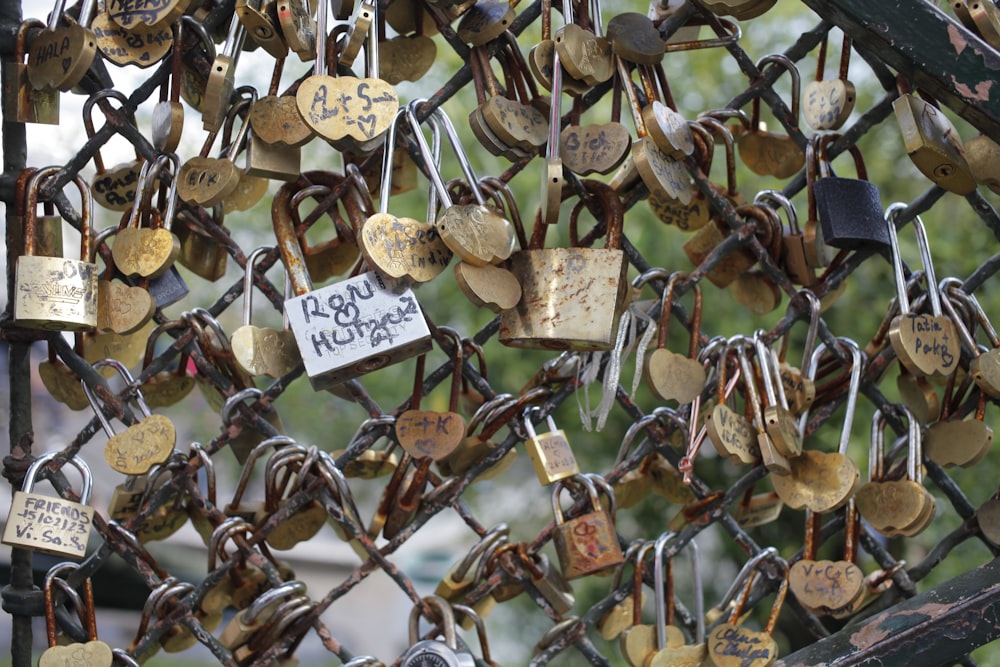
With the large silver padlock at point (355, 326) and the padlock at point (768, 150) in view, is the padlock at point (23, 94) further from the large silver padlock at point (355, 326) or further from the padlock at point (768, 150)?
the padlock at point (768, 150)

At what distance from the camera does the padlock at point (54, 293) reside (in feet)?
2.39

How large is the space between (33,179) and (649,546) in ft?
1.77

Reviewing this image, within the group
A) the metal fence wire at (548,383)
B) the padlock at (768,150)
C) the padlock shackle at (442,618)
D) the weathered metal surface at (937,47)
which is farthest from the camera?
the padlock at (768,150)

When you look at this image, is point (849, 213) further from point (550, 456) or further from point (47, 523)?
point (47, 523)

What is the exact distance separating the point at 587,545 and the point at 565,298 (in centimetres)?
22

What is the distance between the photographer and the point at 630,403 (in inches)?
35.4

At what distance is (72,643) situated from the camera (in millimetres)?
821

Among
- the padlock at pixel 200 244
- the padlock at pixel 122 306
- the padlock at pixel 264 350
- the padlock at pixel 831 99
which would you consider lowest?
the padlock at pixel 264 350

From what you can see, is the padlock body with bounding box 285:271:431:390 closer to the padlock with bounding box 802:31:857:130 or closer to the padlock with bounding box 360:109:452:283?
the padlock with bounding box 360:109:452:283

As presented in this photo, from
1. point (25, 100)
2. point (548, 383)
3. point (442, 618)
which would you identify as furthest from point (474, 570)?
point (25, 100)

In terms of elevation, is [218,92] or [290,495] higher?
[218,92]

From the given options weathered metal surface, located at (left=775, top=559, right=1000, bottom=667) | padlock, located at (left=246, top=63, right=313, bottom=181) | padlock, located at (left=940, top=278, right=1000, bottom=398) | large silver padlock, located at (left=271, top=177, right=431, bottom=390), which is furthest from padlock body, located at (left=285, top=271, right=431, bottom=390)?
padlock, located at (left=940, top=278, right=1000, bottom=398)

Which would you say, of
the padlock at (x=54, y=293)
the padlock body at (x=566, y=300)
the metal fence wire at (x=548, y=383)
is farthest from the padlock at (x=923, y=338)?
the padlock at (x=54, y=293)

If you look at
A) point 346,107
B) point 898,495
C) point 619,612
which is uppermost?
point 346,107
